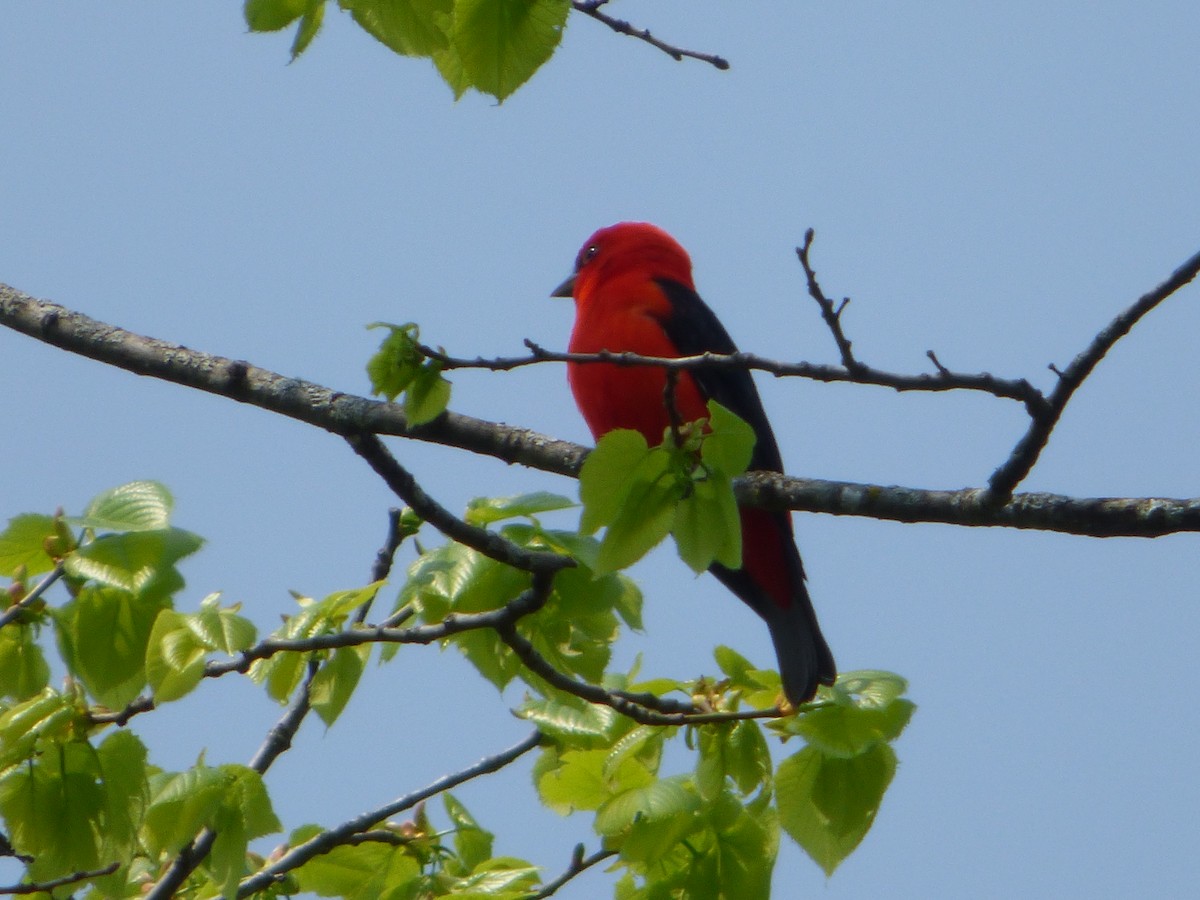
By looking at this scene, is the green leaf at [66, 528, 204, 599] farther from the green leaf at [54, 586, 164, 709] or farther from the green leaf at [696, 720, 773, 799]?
the green leaf at [696, 720, 773, 799]

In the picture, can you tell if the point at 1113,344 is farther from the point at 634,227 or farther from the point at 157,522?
the point at 634,227

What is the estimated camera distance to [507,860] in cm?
313

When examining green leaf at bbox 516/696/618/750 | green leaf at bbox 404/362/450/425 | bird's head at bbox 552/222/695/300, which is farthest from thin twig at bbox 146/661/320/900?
bird's head at bbox 552/222/695/300

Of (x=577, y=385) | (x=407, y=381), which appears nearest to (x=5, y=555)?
(x=407, y=381)

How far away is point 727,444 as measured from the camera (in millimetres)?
2107

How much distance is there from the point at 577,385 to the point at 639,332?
14.9 inches

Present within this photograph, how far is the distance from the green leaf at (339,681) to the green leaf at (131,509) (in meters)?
0.54

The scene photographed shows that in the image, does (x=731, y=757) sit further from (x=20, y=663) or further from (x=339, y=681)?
(x=20, y=663)

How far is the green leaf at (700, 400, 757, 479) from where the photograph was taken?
209 centimetres

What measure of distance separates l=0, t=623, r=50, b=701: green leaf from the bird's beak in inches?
180

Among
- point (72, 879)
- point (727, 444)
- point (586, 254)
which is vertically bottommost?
point (72, 879)

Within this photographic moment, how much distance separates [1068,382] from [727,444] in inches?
24.4

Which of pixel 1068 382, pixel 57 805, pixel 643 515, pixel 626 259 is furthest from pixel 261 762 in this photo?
pixel 626 259

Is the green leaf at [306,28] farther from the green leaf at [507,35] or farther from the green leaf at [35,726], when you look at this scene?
the green leaf at [35,726]
